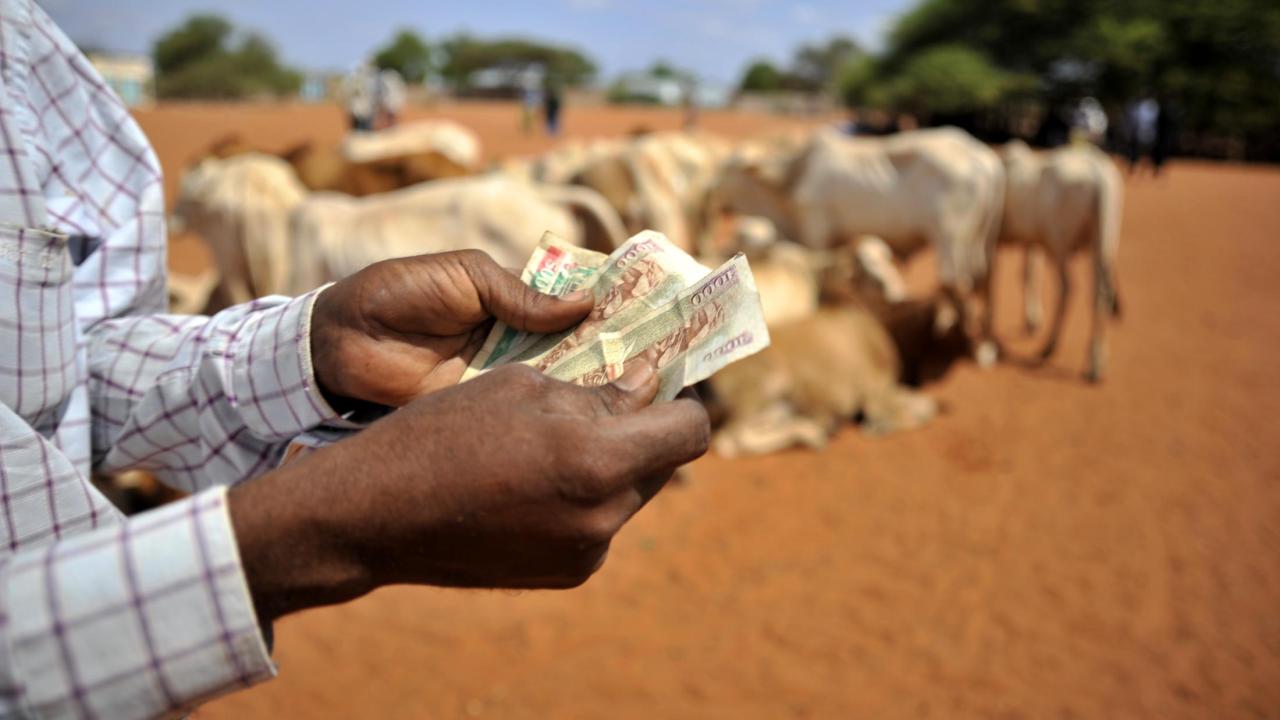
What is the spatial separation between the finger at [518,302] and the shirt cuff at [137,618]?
1.88 feet

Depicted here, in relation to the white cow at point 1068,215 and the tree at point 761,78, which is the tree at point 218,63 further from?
the white cow at point 1068,215

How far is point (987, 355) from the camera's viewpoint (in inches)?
331

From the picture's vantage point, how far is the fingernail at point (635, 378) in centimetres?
117

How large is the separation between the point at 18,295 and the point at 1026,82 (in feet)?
99.5

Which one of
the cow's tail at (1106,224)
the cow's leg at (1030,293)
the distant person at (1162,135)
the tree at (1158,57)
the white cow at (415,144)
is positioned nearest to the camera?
the cow's tail at (1106,224)

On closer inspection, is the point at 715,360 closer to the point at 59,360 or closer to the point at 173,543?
the point at 173,543

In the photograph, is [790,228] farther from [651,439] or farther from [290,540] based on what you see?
[290,540]

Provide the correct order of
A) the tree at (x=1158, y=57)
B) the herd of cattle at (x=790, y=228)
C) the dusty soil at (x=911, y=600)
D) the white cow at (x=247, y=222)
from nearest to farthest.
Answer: the dusty soil at (x=911, y=600) < the herd of cattle at (x=790, y=228) < the white cow at (x=247, y=222) < the tree at (x=1158, y=57)

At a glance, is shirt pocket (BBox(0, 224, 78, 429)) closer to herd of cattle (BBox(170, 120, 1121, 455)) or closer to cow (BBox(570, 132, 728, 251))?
herd of cattle (BBox(170, 120, 1121, 455))

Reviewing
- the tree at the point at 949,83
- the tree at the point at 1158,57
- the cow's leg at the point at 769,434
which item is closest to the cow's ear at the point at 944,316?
the cow's leg at the point at 769,434

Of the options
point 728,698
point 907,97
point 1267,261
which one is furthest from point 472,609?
point 907,97

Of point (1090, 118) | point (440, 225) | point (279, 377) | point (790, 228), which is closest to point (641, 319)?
point (279, 377)

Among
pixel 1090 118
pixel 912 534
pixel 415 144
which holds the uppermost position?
pixel 1090 118

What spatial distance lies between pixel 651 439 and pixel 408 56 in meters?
58.7
